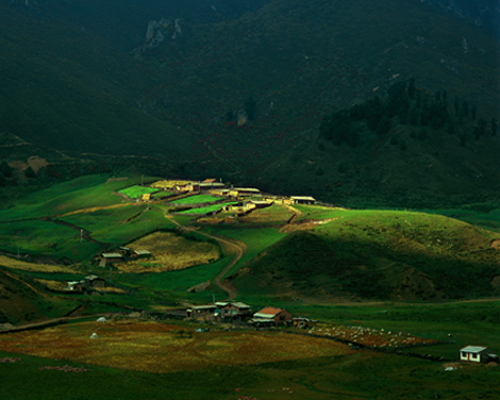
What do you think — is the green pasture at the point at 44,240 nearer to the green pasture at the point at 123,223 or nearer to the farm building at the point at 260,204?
the green pasture at the point at 123,223

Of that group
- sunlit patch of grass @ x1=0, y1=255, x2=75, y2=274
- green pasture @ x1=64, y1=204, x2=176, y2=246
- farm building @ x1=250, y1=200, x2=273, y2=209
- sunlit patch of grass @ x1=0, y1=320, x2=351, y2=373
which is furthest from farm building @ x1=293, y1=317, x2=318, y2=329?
farm building @ x1=250, y1=200, x2=273, y2=209

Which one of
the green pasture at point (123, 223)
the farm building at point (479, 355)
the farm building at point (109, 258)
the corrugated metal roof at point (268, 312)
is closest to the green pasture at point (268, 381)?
the farm building at point (479, 355)

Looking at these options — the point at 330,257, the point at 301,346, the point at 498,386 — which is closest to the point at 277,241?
the point at 330,257

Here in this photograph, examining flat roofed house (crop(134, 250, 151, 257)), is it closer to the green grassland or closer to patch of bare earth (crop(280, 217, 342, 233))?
the green grassland

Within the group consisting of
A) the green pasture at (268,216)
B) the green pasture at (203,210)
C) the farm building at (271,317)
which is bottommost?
the farm building at (271,317)

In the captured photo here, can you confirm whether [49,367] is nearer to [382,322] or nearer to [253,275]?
[382,322]

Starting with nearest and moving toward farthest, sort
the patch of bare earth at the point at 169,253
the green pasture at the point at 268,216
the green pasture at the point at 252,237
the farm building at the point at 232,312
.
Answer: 1. the farm building at the point at 232,312
2. the green pasture at the point at 252,237
3. the patch of bare earth at the point at 169,253
4. the green pasture at the point at 268,216
